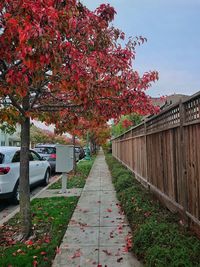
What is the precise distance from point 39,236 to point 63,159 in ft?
15.0

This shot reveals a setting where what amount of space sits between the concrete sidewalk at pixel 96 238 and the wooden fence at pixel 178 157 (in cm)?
106

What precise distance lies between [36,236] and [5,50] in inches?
123

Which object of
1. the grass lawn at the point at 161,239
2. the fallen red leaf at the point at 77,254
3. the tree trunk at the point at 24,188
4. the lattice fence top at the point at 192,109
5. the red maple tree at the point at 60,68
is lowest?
the fallen red leaf at the point at 77,254

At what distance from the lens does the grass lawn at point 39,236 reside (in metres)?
4.02

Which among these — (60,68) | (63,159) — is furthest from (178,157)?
(63,159)

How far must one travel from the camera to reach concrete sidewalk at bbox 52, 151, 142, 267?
3.93m

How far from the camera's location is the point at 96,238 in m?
4.85

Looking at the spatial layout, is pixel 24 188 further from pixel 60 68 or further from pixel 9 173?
pixel 9 173

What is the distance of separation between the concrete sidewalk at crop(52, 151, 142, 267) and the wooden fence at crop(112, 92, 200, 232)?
3.48 ft

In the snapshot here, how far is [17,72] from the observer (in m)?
3.71

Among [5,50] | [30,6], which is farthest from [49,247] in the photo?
[30,6]

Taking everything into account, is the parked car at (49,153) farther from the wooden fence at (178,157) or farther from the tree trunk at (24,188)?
the tree trunk at (24,188)

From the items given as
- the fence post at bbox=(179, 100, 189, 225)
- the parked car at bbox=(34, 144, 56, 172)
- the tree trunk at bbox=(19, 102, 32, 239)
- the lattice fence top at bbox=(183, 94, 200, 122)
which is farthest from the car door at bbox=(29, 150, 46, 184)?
the lattice fence top at bbox=(183, 94, 200, 122)

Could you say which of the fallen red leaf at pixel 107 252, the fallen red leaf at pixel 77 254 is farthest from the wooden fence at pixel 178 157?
the fallen red leaf at pixel 77 254
